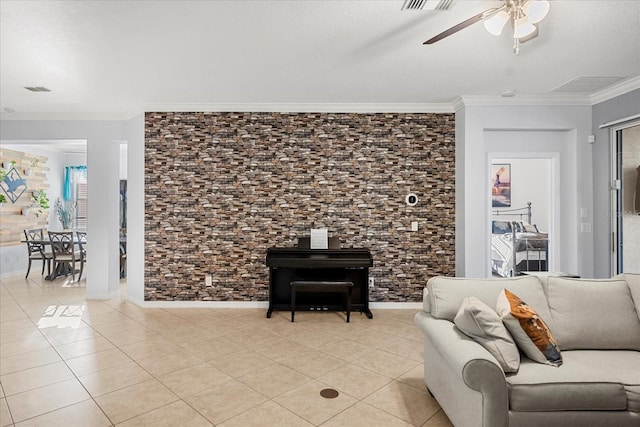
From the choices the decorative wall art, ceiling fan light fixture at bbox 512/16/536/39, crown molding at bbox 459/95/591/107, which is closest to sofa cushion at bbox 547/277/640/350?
ceiling fan light fixture at bbox 512/16/536/39

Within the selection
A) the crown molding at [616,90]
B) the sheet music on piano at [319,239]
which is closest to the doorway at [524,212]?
the crown molding at [616,90]

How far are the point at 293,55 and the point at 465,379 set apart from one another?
283cm

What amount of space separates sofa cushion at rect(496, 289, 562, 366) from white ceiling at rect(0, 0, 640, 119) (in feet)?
6.49

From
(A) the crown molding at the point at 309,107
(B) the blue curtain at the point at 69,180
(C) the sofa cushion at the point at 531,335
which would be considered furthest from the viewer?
(B) the blue curtain at the point at 69,180

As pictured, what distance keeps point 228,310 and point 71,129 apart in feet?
11.5

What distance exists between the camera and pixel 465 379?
1.83 meters

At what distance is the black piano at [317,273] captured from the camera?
14.4 feet

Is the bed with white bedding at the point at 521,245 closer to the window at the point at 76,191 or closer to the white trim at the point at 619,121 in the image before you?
the white trim at the point at 619,121

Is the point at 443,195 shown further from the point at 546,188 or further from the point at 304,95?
the point at 304,95

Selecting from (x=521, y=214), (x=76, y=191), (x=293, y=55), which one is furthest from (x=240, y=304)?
(x=76, y=191)

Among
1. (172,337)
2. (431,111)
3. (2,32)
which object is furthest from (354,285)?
(2,32)

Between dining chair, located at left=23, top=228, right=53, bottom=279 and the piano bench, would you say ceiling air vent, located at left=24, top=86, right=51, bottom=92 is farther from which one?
the piano bench

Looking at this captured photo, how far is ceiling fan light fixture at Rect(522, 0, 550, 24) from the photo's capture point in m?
1.90

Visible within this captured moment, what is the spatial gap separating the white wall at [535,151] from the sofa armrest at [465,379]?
241cm
